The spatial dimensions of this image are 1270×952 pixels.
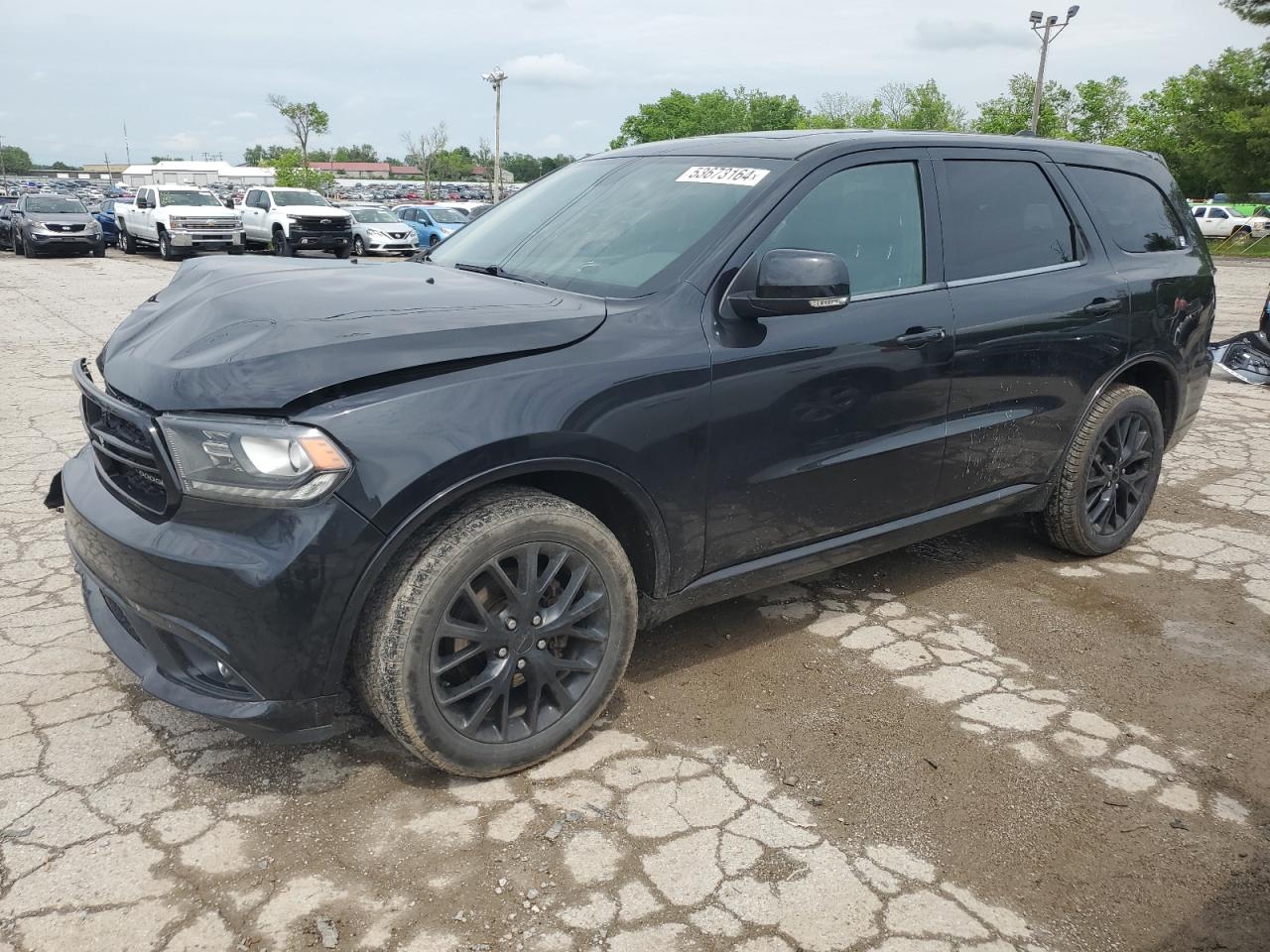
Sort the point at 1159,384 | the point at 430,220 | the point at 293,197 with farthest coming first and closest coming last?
the point at 430,220, the point at 293,197, the point at 1159,384

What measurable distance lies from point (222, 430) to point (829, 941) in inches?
72.4

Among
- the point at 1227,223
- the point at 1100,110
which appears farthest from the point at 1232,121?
the point at 1100,110

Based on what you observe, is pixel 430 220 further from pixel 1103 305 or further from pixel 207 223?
pixel 1103 305

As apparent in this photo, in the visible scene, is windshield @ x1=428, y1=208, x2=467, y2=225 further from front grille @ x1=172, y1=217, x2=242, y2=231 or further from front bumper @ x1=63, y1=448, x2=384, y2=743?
front bumper @ x1=63, y1=448, x2=384, y2=743

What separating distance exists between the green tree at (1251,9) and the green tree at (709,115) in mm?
51363

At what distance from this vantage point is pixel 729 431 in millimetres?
2969

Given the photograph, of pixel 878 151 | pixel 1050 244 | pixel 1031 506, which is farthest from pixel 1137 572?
pixel 878 151

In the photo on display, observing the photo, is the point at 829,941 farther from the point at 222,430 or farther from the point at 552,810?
the point at 222,430

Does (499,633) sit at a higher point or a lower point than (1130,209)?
lower

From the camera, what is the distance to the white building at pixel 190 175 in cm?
5938

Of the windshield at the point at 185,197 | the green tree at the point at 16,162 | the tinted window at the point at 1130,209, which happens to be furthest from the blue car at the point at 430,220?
the green tree at the point at 16,162

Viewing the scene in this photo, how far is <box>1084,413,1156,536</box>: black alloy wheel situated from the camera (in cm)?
438

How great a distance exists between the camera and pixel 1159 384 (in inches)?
182

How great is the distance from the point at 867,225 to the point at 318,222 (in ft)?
75.2
